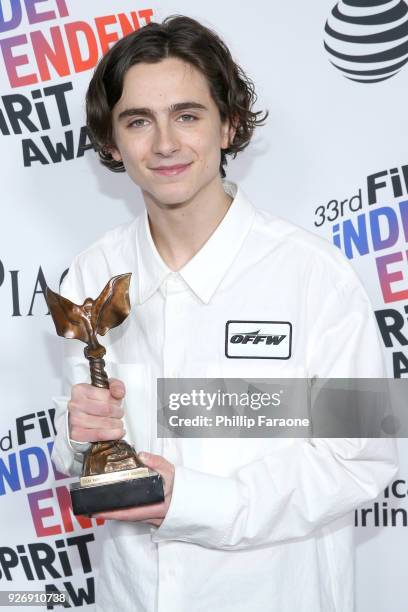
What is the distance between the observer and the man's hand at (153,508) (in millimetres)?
1332

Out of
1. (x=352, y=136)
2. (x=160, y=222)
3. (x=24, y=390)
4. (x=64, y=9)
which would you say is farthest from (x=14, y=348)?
(x=352, y=136)

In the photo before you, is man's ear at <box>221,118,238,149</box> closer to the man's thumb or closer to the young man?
the young man

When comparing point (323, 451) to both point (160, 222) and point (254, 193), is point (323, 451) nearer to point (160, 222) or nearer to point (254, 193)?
point (160, 222)

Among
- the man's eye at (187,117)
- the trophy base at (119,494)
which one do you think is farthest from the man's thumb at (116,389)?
the man's eye at (187,117)

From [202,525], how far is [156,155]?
569 millimetres

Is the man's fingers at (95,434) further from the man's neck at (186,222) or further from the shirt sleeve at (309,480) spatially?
the man's neck at (186,222)

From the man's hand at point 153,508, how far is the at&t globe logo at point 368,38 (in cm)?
93

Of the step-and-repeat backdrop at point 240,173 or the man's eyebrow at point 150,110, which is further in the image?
the step-and-repeat backdrop at point 240,173

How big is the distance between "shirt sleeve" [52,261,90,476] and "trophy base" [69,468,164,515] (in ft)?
0.42

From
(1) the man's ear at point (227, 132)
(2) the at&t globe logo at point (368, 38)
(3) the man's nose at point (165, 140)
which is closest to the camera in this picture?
(3) the man's nose at point (165, 140)

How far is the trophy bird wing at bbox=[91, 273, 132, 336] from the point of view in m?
1.39

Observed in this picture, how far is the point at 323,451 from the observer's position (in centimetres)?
142

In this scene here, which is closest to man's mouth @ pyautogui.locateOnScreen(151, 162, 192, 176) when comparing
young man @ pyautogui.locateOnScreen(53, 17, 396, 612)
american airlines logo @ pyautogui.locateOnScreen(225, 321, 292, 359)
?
young man @ pyautogui.locateOnScreen(53, 17, 396, 612)

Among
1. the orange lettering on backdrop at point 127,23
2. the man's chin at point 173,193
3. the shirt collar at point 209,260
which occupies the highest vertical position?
the orange lettering on backdrop at point 127,23
